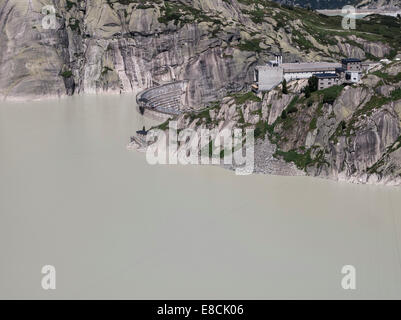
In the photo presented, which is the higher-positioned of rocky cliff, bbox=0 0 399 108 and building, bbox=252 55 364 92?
rocky cliff, bbox=0 0 399 108

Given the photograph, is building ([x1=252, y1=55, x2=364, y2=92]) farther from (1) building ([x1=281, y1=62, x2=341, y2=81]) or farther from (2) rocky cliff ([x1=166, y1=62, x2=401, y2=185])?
(2) rocky cliff ([x1=166, y1=62, x2=401, y2=185])

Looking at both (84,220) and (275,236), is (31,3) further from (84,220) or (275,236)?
(275,236)

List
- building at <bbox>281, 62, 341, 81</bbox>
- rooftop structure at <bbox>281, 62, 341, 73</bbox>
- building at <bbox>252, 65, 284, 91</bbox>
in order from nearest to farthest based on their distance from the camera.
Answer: building at <bbox>252, 65, 284, 91</bbox>, building at <bbox>281, 62, 341, 81</bbox>, rooftop structure at <bbox>281, 62, 341, 73</bbox>

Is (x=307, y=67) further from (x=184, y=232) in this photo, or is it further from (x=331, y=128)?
(x=184, y=232)

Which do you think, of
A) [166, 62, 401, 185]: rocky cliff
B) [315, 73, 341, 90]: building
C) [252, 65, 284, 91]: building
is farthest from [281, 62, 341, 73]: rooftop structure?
[315, 73, 341, 90]: building

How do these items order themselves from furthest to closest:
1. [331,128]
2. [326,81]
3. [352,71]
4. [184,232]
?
[326,81] → [352,71] → [331,128] → [184,232]

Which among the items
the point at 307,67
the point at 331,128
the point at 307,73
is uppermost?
the point at 307,67

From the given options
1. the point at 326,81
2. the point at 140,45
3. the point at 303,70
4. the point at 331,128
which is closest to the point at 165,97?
the point at 140,45
